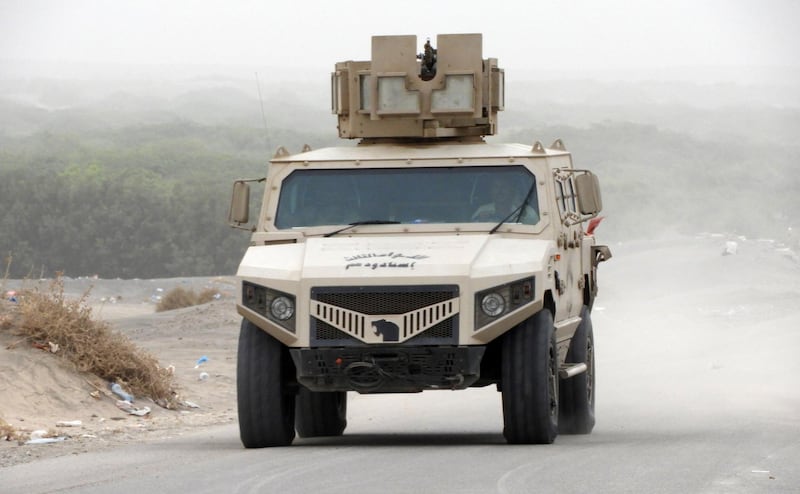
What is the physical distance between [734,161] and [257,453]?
92.2 meters

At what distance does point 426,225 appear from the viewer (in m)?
13.7

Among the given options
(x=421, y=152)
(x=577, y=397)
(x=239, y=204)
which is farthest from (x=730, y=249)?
(x=239, y=204)

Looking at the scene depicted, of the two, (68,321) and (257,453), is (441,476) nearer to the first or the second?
(257,453)

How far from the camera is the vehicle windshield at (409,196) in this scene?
13844mm

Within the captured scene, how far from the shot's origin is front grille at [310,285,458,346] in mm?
12383

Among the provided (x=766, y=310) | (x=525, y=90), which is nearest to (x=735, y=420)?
(x=766, y=310)

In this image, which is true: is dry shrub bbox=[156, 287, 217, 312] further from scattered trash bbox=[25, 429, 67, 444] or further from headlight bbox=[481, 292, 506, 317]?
headlight bbox=[481, 292, 506, 317]

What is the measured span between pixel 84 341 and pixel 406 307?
6720mm

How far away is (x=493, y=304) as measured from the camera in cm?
1245

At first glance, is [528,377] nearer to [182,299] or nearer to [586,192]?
[586,192]

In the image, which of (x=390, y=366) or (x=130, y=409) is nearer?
(x=390, y=366)

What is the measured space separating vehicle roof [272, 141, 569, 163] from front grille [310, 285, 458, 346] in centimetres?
201

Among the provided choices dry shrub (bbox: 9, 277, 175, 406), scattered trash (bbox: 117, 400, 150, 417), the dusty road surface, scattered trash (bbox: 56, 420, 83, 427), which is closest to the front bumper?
the dusty road surface

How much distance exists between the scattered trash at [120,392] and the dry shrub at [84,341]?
0.55 ft
